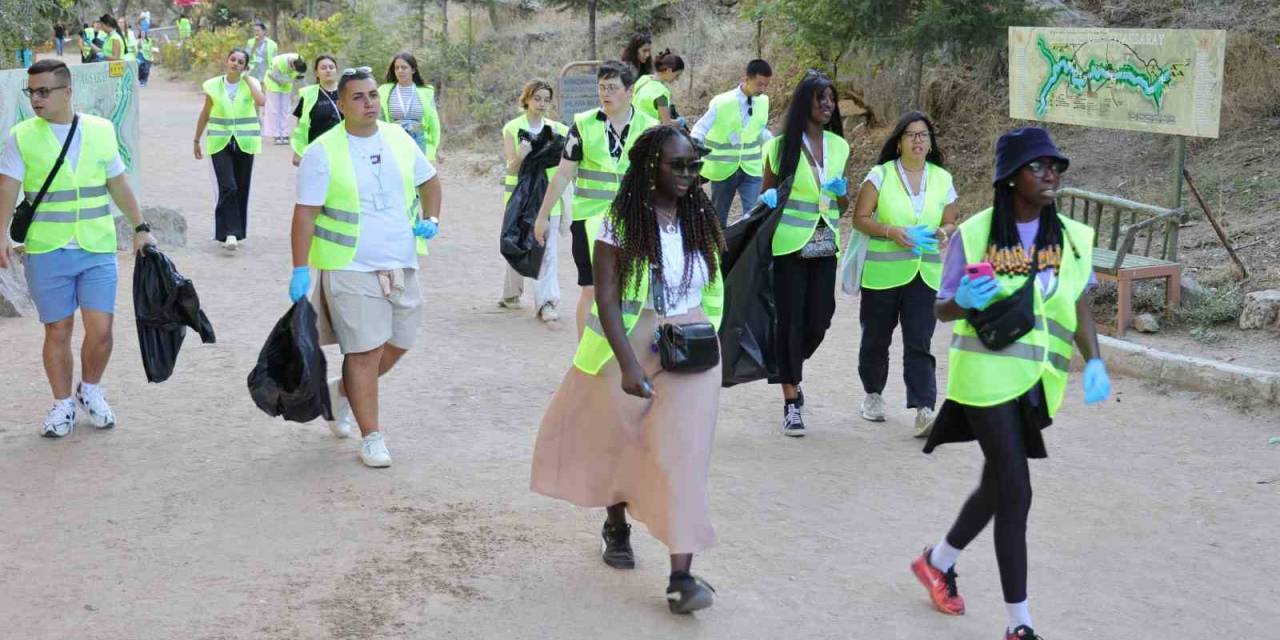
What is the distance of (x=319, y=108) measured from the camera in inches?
447

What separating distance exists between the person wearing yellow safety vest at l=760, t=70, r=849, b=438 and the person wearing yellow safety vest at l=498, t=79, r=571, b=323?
294 cm

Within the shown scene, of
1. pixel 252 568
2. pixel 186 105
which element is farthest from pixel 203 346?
pixel 186 105

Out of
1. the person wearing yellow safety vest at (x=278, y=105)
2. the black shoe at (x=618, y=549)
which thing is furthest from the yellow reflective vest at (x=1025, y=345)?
the person wearing yellow safety vest at (x=278, y=105)

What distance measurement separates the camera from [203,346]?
30.5 feet

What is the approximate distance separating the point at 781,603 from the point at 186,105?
28.3 m

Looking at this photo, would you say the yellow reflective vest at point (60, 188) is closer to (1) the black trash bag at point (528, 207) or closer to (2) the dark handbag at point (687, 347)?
(1) the black trash bag at point (528, 207)

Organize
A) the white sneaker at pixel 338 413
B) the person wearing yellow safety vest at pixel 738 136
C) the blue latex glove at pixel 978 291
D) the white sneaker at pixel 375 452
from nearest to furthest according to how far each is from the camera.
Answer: the blue latex glove at pixel 978 291 < the white sneaker at pixel 375 452 < the white sneaker at pixel 338 413 < the person wearing yellow safety vest at pixel 738 136

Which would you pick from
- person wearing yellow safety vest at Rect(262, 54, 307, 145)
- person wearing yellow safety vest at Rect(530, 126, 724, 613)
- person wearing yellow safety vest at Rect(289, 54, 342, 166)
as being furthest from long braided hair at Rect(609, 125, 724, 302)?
person wearing yellow safety vest at Rect(262, 54, 307, 145)

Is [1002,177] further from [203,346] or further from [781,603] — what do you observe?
[203,346]

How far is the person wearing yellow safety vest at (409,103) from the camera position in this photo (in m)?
12.0

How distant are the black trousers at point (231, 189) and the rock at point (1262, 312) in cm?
839

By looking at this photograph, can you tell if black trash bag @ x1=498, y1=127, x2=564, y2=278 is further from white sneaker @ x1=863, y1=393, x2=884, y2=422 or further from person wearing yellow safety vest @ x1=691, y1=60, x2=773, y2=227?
white sneaker @ x1=863, y1=393, x2=884, y2=422

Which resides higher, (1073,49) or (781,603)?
(1073,49)

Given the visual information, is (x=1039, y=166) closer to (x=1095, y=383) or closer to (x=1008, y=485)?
(x=1095, y=383)
